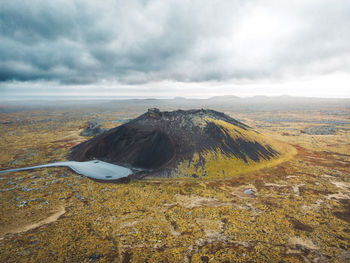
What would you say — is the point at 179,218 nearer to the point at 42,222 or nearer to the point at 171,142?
the point at 42,222

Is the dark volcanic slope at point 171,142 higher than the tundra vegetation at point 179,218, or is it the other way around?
the dark volcanic slope at point 171,142

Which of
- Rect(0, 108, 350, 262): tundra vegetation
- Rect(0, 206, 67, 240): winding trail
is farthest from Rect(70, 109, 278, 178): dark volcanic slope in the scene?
Rect(0, 206, 67, 240): winding trail

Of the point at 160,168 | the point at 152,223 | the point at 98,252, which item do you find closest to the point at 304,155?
the point at 160,168

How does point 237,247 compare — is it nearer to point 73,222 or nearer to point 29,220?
point 73,222

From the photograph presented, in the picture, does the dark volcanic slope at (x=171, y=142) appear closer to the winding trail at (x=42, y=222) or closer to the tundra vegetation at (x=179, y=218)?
the tundra vegetation at (x=179, y=218)

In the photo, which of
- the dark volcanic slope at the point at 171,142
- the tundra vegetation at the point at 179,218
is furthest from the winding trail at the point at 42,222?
the dark volcanic slope at the point at 171,142
